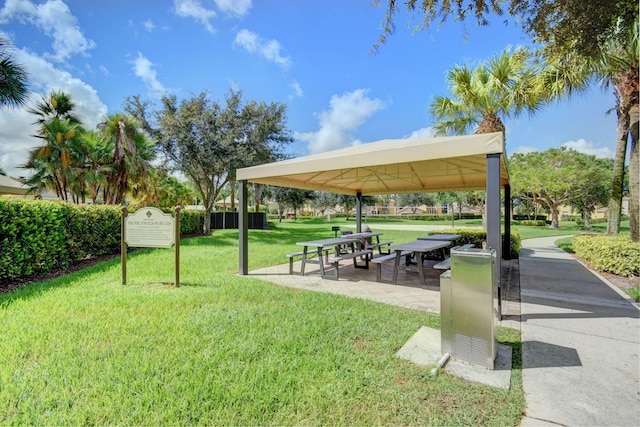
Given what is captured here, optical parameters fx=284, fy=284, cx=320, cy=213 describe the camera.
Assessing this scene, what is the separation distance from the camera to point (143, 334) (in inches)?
130

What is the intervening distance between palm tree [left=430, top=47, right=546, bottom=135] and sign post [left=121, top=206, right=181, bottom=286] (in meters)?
9.73

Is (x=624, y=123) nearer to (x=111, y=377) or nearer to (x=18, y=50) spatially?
(x=111, y=377)

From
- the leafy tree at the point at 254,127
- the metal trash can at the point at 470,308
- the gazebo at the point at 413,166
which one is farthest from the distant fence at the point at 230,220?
the metal trash can at the point at 470,308

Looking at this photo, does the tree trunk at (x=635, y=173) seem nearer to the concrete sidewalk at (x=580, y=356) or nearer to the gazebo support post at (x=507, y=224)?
the gazebo support post at (x=507, y=224)

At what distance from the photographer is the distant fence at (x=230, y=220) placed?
71.2 ft

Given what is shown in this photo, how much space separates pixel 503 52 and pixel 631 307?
835 cm

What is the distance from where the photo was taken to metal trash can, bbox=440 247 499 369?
265cm

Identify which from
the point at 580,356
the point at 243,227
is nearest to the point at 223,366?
the point at 580,356

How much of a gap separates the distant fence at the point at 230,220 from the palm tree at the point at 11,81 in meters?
13.9

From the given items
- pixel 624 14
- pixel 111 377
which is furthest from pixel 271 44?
pixel 111 377

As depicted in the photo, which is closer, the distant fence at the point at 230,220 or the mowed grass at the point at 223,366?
the mowed grass at the point at 223,366

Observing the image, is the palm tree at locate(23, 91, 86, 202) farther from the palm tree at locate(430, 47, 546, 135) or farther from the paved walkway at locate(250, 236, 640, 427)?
the palm tree at locate(430, 47, 546, 135)

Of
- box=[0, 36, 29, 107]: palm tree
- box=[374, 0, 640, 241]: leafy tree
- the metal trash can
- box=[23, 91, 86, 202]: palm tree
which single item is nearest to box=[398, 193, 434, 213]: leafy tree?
box=[374, 0, 640, 241]: leafy tree

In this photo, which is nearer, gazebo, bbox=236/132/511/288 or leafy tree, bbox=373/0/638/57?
gazebo, bbox=236/132/511/288
